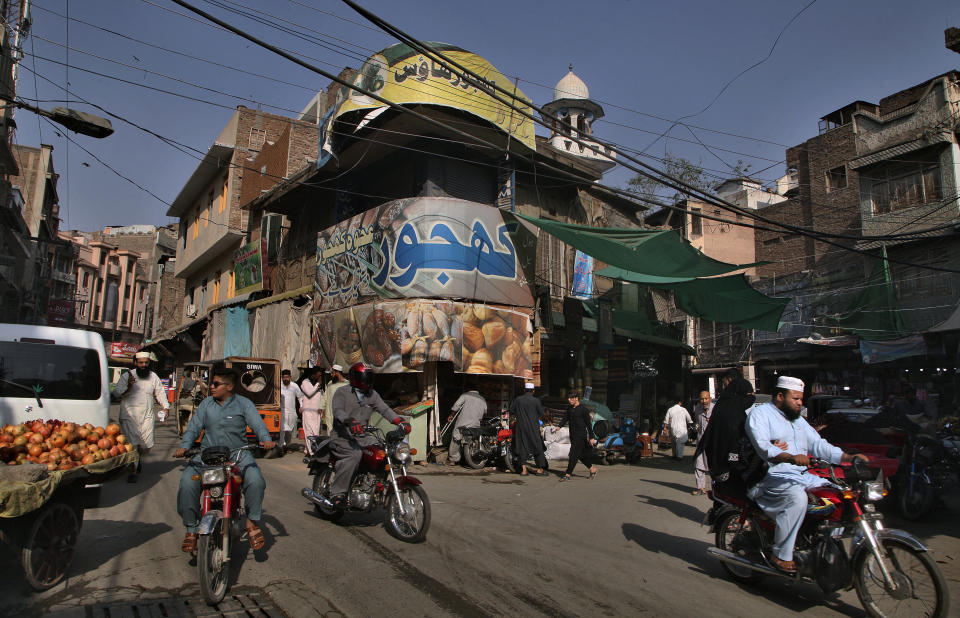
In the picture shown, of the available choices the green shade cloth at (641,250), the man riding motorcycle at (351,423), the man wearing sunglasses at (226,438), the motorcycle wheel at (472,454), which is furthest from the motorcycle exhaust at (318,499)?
the green shade cloth at (641,250)

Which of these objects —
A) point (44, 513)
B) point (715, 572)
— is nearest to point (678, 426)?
point (715, 572)

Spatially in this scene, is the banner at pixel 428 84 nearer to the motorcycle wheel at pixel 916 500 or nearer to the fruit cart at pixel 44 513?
the motorcycle wheel at pixel 916 500

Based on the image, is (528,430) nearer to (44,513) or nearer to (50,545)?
(50,545)

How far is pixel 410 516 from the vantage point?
6.05 m

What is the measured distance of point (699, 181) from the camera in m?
35.0

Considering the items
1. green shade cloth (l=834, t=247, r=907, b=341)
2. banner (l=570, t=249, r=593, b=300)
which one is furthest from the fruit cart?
green shade cloth (l=834, t=247, r=907, b=341)

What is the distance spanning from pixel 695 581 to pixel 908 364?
20171 millimetres

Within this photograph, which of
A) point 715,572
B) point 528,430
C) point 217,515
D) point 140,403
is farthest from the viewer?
point 528,430

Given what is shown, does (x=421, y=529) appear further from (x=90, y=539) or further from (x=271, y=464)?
(x=271, y=464)

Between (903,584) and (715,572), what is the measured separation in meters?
1.73

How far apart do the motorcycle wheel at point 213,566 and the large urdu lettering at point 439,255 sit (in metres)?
9.73

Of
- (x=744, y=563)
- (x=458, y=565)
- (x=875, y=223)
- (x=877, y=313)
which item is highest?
(x=875, y=223)

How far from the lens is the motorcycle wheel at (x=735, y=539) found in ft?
16.3

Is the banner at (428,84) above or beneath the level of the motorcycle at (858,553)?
above
